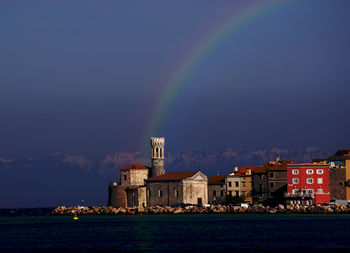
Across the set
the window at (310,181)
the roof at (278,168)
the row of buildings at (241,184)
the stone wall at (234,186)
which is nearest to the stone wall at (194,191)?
the row of buildings at (241,184)

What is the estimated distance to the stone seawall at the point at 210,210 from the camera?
110m

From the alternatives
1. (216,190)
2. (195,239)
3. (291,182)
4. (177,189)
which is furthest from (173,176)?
(195,239)

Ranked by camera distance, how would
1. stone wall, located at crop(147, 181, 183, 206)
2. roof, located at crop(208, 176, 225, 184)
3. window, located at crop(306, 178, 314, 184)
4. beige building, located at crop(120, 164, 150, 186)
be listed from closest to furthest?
window, located at crop(306, 178, 314, 184)
stone wall, located at crop(147, 181, 183, 206)
roof, located at crop(208, 176, 225, 184)
beige building, located at crop(120, 164, 150, 186)

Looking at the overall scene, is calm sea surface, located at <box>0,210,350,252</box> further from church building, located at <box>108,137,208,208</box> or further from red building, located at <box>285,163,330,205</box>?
church building, located at <box>108,137,208,208</box>

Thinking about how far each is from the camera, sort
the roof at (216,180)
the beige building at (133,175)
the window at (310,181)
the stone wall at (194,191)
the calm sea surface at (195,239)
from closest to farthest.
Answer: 1. the calm sea surface at (195,239)
2. the window at (310,181)
3. the stone wall at (194,191)
4. the roof at (216,180)
5. the beige building at (133,175)

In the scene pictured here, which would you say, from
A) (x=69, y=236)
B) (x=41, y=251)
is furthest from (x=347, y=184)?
(x=41, y=251)

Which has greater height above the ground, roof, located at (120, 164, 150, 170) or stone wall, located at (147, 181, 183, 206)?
roof, located at (120, 164, 150, 170)

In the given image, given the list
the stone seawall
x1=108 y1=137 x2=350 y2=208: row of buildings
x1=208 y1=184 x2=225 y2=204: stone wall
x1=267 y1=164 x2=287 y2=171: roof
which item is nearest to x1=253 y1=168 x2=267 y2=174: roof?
x1=108 y1=137 x2=350 y2=208: row of buildings

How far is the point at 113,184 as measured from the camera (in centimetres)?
13550

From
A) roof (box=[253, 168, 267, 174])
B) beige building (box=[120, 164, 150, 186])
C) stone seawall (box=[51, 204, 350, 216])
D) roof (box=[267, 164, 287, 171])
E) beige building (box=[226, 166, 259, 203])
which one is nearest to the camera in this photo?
stone seawall (box=[51, 204, 350, 216])

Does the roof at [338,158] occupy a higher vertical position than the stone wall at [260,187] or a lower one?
higher

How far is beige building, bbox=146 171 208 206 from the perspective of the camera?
12600 centimetres

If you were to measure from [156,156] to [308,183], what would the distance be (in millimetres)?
31259

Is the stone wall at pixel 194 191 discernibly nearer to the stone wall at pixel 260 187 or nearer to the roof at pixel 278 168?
the stone wall at pixel 260 187
